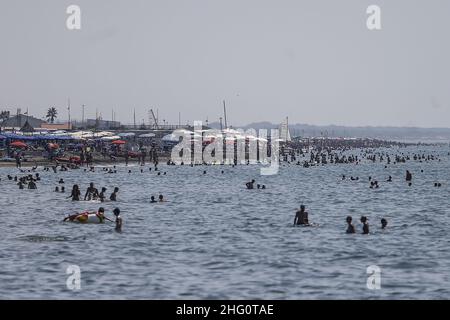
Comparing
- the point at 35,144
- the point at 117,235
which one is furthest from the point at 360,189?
the point at 35,144

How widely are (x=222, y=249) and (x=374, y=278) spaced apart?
9714 mm

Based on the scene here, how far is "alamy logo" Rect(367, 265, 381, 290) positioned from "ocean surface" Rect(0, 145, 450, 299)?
0.79 feet

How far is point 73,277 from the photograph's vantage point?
3023 centimetres

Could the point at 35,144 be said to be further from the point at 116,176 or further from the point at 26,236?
the point at 26,236

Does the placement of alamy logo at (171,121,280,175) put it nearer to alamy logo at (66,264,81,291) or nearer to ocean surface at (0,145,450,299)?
ocean surface at (0,145,450,299)

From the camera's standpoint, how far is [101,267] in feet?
107

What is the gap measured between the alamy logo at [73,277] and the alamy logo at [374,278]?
35.2 feet

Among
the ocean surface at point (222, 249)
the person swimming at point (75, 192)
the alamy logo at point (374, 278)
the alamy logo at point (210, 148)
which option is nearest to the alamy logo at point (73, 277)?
the ocean surface at point (222, 249)

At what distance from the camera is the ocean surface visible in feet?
93.8

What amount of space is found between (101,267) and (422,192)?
58.7 m

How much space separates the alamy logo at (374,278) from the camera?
95.6 ft

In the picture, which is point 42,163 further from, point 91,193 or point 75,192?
point 75,192

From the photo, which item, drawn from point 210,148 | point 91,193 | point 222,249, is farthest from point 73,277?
point 210,148

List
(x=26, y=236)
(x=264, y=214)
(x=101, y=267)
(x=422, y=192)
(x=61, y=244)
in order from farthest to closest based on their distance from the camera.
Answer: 1. (x=422, y=192)
2. (x=264, y=214)
3. (x=26, y=236)
4. (x=61, y=244)
5. (x=101, y=267)
